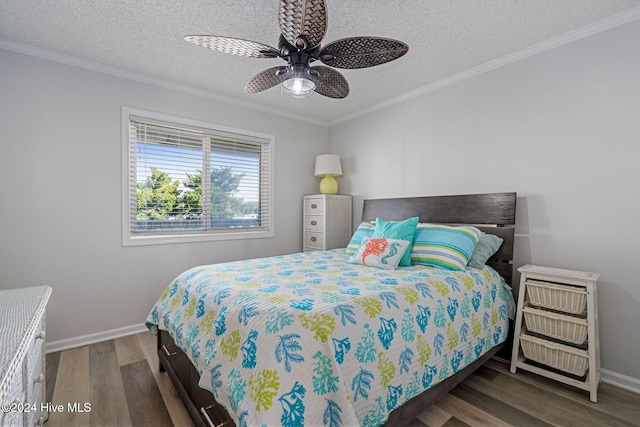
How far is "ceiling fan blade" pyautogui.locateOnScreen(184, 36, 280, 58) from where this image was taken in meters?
1.56

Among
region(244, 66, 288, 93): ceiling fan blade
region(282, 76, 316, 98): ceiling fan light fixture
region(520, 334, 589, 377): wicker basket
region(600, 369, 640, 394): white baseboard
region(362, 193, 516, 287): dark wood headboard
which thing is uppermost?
region(244, 66, 288, 93): ceiling fan blade

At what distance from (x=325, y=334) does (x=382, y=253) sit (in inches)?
46.0

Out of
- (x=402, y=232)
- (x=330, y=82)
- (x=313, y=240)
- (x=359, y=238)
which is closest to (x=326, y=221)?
(x=313, y=240)

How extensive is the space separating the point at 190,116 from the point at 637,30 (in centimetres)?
370

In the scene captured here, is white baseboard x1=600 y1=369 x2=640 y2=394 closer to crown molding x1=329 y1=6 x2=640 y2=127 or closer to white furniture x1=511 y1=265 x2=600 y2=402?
white furniture x1=511 y1=265 x2=600 y2=402

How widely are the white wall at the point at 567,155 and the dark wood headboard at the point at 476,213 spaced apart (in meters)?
0.12

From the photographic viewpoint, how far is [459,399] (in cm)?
184

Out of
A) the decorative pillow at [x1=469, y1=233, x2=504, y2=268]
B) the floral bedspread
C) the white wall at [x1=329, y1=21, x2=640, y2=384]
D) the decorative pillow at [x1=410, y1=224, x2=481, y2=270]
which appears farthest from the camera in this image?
the decorative pillow at [x1=469, y1=233, x2=504, y2=268]

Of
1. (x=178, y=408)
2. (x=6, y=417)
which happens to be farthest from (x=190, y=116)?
(x=6, y=417)

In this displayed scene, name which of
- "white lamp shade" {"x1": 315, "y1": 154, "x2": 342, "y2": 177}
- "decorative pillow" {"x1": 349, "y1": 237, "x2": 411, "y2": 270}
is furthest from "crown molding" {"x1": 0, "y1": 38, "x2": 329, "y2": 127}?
"decorative pillow" {"x1": 349, "y1": 237, "x2": 411, "y2": 270}

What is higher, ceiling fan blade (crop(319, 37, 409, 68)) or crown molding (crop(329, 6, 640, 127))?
crown molding (crop(329, 6, 640, 127))

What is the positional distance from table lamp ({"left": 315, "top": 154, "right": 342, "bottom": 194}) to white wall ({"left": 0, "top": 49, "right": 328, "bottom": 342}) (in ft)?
5.38

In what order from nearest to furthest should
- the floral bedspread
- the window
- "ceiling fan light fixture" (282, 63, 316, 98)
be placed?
the floral bedspread < "ceiling fan light fixture" (282, 63, 316, 98) < the window

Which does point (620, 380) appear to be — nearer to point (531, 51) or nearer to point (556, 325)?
point (556, 325)
